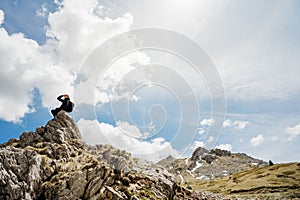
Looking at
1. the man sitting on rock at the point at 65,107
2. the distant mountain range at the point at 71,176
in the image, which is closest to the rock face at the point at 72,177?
the distant mountain range at the point at 71,176

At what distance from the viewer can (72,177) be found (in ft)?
114

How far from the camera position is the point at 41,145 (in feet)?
145

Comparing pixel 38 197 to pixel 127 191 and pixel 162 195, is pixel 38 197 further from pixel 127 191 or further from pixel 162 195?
pixel 162 195

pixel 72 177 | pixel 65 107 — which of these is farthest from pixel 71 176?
pixel 65 107

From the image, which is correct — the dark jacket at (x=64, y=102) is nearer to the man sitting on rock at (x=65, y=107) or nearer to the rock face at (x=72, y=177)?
the man sitting on rock at (x=65, y=107)

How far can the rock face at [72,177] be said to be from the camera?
32.9 metres

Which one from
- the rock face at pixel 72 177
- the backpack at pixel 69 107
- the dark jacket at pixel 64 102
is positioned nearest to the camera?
the rock face at pixel 72 177

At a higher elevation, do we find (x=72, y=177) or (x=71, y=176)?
(x=71, y=176)

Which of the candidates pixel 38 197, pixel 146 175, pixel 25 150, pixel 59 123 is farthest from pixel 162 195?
pixel 59 123

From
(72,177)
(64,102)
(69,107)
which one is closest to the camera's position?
(72,177)

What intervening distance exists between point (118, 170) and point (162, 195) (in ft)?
23.2

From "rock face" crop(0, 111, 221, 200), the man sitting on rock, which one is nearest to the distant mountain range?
"rock face" crop(0, 111, 221, 200)

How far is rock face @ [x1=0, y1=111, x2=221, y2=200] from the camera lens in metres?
32.9

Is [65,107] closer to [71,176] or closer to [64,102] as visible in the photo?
[64,102]
